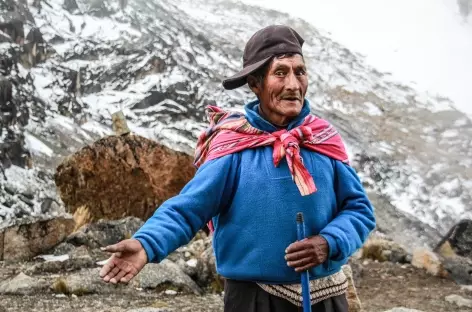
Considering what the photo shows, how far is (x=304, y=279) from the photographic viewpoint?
6.17 feet

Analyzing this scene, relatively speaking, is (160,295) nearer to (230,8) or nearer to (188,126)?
(188,126)

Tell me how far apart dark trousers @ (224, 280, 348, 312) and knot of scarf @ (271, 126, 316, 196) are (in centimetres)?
39

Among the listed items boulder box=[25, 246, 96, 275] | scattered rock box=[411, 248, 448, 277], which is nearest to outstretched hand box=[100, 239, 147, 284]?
boulder box=[25, 246, 96, 275]

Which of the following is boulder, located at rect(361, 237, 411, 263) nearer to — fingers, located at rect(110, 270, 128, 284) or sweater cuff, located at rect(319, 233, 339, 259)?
sweater cuff, located at rect(319, 233, 339, 259)

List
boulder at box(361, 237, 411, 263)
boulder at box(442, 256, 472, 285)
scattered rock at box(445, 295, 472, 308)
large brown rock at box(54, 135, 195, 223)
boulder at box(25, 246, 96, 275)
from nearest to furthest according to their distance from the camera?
boulder at box(25, 246, 96, 275)
scattered rock at box(445, 295, 472, 308)
boulder at box(442, 256, 472, 285)
boulder at box(361, 237, 411, 263)
large brown rock at box(54, 135, 195, 223)

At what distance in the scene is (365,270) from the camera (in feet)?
26.9

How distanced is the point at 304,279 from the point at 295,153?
0.42 metres

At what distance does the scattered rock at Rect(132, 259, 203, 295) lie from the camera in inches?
227

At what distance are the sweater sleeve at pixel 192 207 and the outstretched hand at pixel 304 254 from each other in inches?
12.6

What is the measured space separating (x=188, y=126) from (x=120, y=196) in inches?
2669

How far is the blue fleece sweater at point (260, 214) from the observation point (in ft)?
6.36

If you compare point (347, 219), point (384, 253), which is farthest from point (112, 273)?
point (384, 253)

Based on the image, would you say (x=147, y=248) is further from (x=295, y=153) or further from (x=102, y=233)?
(x=102, y=233)

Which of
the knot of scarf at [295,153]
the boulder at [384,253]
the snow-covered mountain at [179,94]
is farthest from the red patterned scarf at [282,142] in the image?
the snow-covered mountain at [179,94]
